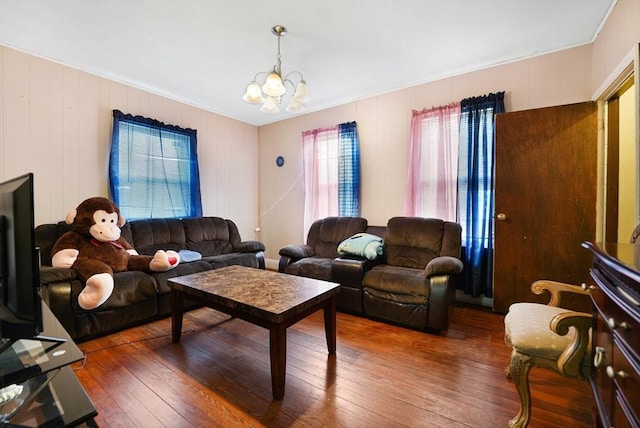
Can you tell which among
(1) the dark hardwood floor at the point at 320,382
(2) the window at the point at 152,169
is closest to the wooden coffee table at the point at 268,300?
(1) the dark hardwood floor at the point at 320,382

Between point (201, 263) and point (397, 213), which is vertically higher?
point (397, 213)

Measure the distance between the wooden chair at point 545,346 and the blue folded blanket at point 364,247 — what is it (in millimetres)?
1438

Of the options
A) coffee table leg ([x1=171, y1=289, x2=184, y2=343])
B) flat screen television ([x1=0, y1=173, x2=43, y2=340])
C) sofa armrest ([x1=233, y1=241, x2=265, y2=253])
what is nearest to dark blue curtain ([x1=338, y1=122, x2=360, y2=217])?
sofa armrest ([x1=233, y1=241, x2=265, y2=253])

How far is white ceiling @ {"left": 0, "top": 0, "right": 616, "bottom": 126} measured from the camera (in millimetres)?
2027

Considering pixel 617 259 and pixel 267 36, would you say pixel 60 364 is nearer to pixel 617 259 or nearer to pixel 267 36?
pixel 617 259

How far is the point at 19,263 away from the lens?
83cm

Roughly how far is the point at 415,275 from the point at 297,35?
A: 230 centimetres

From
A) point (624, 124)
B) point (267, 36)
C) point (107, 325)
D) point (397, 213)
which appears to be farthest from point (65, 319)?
point (624, 124)

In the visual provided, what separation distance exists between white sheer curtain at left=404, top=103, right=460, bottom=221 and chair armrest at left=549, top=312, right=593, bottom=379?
1.97 m

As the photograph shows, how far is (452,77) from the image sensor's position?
310cm

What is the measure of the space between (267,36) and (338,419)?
9.02 feet

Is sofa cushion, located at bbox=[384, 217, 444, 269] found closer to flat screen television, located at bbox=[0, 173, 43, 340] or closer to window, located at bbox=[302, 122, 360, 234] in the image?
window, located at bbox=[302, 122, 360, 234]

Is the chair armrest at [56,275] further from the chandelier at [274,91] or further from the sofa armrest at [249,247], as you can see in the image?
the chandelier at [274,91]

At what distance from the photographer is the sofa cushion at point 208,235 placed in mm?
3516
